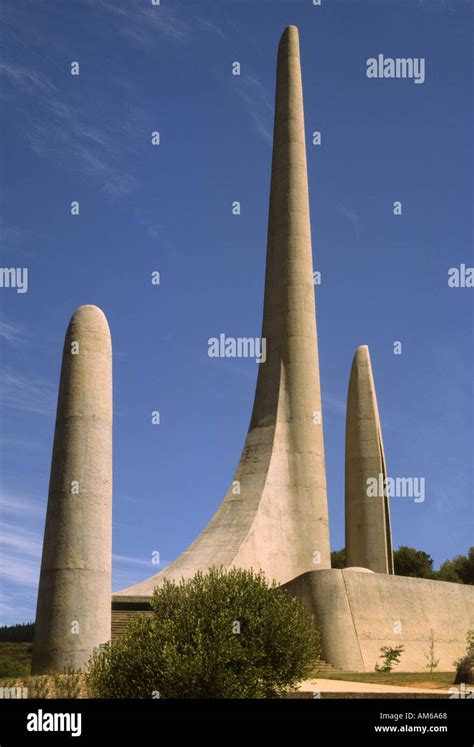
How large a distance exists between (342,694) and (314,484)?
15686mm

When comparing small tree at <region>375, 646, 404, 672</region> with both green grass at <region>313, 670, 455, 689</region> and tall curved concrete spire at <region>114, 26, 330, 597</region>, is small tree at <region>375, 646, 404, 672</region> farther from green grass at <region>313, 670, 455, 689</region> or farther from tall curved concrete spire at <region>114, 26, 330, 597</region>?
tall curved concrete spire at <region>114, 26, 330, 597</region>

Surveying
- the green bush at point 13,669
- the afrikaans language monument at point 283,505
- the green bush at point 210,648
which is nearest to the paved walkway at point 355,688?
the green bush at point 210,648

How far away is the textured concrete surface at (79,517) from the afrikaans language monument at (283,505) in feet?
0.08

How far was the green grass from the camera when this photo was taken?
18.3 meters

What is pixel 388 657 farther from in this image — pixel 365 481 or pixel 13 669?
pixel 365 481

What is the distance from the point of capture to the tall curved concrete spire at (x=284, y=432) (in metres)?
29.0

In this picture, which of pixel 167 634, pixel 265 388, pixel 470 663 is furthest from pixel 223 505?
pixel 167 634

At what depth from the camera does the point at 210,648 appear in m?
14.2

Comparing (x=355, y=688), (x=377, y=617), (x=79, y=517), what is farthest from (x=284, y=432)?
(x=79, y=517)

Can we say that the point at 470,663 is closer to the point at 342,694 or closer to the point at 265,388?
the point at 342,694

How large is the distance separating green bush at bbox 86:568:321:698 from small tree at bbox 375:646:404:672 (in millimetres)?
7173

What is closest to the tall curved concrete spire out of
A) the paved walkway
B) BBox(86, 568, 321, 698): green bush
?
the paved walkway

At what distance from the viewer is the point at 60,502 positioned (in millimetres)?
16062

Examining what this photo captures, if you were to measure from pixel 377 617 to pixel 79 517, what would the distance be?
36.7 ft
